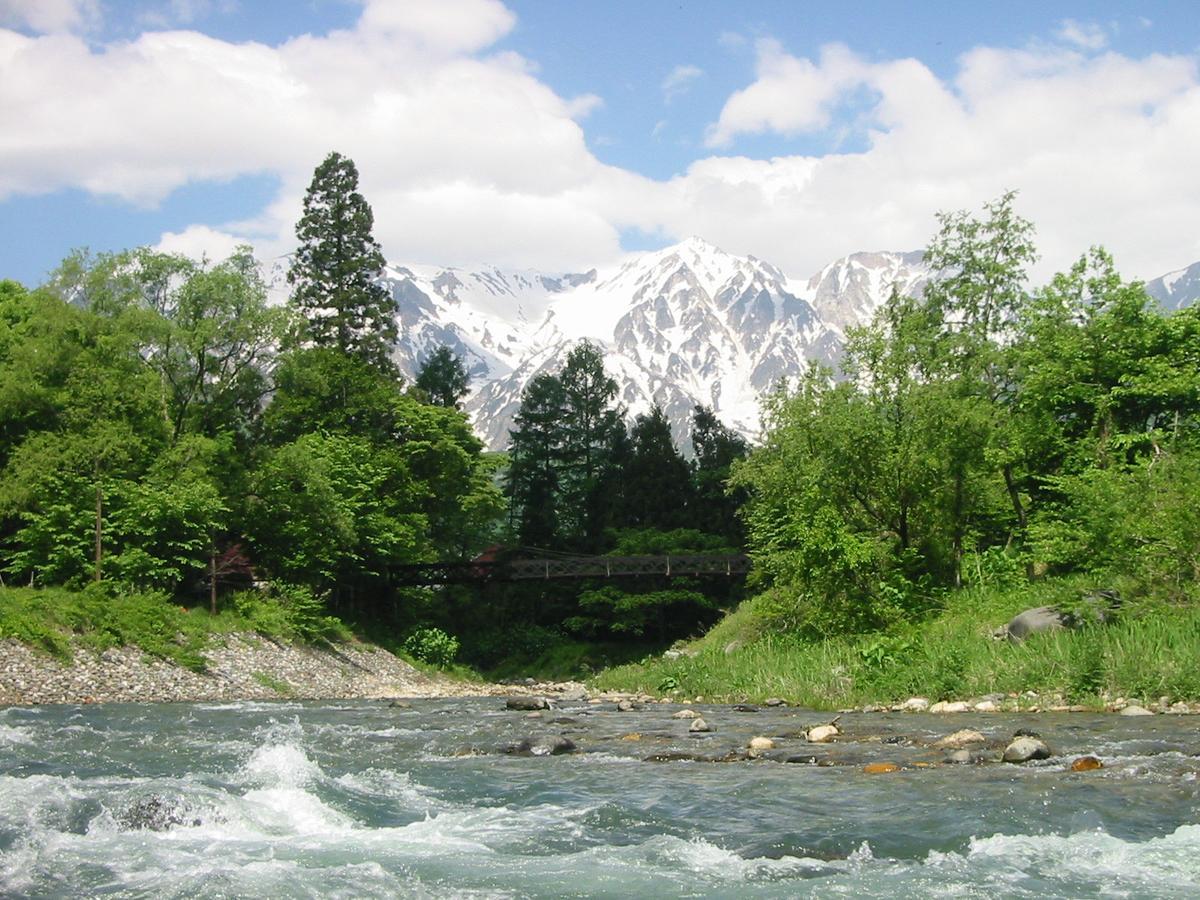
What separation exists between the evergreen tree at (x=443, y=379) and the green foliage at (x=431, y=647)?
86.0 ft

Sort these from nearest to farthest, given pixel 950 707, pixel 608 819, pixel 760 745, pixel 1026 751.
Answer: pixel 608 819
pixel 1026 751
pixel 760 745
pixel 950 707

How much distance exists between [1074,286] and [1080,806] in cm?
2922

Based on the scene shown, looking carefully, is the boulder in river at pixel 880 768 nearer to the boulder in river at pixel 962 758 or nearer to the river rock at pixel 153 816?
the boulder in river at pixel 962 758

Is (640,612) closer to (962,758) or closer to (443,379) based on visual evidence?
(443,379)

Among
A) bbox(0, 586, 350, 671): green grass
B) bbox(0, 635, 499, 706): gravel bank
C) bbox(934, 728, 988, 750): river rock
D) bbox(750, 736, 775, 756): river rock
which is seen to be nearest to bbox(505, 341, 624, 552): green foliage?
bbox(0, 635, 499, 706): gravel bank

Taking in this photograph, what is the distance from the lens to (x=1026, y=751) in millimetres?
12648

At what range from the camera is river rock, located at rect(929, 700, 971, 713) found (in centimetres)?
1881

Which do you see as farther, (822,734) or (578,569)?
(578,569)

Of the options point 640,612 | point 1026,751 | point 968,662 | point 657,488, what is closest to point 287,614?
point 640,612

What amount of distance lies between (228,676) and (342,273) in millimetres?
33497

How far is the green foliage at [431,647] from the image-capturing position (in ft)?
154

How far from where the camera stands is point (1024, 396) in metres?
34.7

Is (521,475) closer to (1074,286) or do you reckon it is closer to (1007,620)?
(1074,286)

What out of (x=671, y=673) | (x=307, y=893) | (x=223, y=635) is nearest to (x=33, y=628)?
(x=223, y=635)
